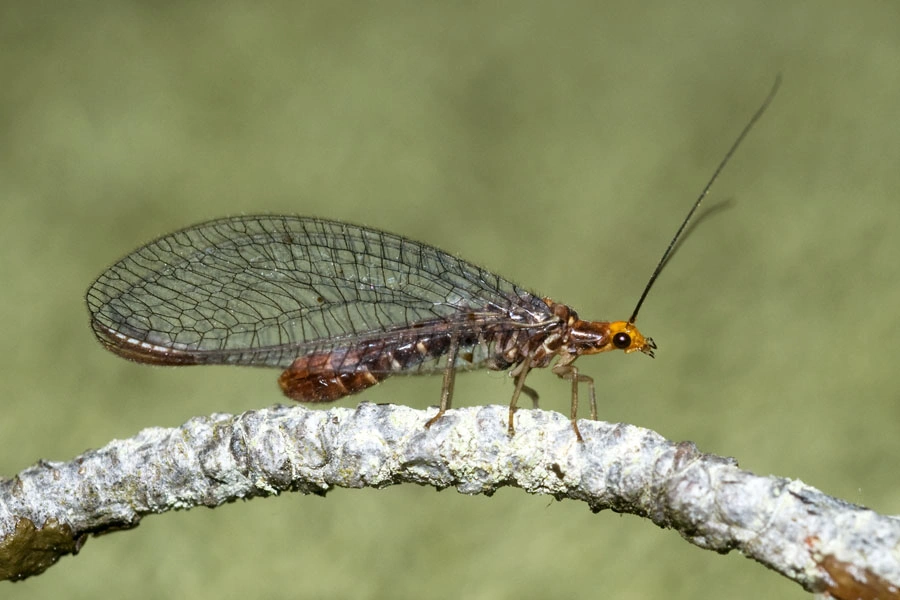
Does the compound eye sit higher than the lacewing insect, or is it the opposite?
the compound eye

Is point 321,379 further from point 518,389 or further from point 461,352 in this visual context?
point 518,389

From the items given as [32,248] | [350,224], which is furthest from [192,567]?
[32,248]

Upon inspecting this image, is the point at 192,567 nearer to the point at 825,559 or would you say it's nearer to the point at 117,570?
the point at 117,570

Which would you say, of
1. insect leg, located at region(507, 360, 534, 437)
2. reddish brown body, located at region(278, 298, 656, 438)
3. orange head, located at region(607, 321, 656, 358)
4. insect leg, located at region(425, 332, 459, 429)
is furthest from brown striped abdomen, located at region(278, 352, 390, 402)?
orange head, located at region(607, 321, 656, 358)

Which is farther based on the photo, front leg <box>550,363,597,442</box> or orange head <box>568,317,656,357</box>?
orange head <box>568,317,656,357</box>

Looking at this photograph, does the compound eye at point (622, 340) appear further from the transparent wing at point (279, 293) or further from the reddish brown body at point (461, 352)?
the transparent wing at point (279, 293)

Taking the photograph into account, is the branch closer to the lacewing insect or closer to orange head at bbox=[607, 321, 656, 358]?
the lacewing insect

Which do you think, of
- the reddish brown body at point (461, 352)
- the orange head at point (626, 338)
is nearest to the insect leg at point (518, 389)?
the reddish brown body at point (461, 352)
